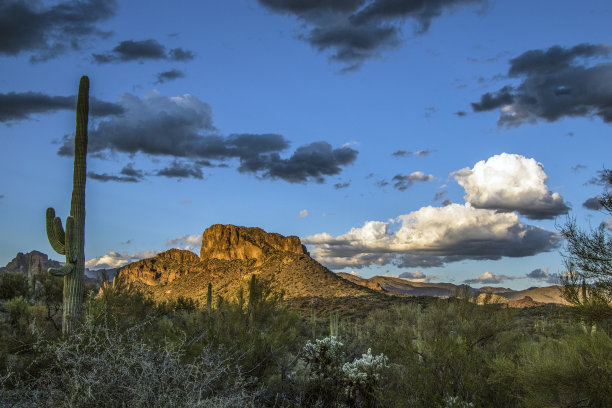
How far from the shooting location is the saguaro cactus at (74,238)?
545 inches

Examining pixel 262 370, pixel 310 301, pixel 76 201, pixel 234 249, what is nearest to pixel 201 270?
pixel 234 249

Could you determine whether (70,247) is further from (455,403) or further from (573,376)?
(573,376)

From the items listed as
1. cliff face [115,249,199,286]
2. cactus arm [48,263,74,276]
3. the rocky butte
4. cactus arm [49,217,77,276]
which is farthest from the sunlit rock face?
cactus arm [48,263,74,276]

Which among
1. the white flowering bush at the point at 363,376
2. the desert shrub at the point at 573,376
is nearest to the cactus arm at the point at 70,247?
the white flowering bush at the point at 363,376

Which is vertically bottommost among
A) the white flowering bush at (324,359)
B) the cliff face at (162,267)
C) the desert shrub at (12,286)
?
the white flowering bush at (324,359)

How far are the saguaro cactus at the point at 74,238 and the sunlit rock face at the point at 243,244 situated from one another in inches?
2268

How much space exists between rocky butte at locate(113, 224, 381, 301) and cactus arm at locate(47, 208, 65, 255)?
32.0 m

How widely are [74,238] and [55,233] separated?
0.56m

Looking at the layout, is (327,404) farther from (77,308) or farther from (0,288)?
(0,288)

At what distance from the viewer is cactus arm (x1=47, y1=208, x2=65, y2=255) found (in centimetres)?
1443

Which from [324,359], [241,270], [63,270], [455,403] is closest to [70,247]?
[63,270]

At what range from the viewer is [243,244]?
8219 centimetres

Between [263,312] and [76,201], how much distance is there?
21.0 feet

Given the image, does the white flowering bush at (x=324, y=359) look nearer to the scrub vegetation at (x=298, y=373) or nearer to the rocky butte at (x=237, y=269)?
the scrub vegetation at (x=298, y=373)
